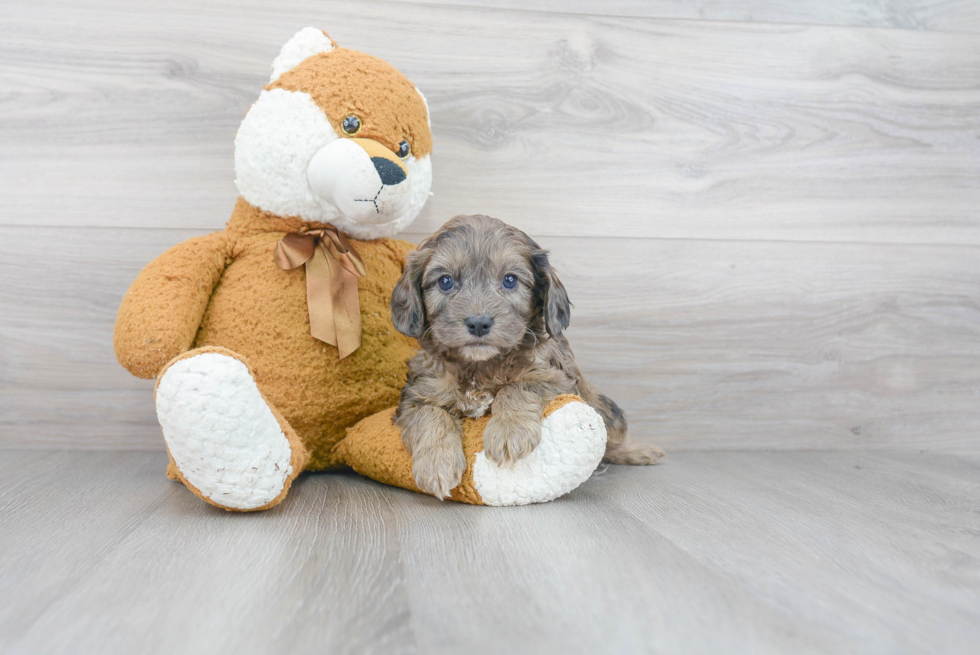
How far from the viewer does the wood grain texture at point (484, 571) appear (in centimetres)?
91

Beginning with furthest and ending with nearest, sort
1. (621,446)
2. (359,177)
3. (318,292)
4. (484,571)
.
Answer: (621,446)
(318,292)
(359,177)
(484,571)

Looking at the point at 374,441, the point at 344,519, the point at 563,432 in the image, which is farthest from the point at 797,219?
the point at 344,519

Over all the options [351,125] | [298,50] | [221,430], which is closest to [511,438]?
[221,430]

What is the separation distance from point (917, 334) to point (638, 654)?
80.1 inches

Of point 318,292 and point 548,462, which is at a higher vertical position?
point 318,292

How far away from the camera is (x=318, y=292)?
5.45ft

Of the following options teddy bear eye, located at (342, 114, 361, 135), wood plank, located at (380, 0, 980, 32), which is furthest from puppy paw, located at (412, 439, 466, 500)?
wood plank, located at (380, 0, 980, 32)

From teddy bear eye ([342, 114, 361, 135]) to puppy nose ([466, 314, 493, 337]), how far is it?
21.3 inches

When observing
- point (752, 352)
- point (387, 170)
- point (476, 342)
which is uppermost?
point (387, 170)

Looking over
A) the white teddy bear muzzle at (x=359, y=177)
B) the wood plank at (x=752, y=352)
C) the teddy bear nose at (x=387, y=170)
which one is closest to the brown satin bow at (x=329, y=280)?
the white teddy bear muzzle at (x=359, y=177)

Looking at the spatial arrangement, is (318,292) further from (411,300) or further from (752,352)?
(752,352)

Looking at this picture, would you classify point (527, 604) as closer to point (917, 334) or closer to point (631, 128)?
point (631, 128)

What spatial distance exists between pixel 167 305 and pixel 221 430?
1.25 ft

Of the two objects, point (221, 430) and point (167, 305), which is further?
point (167, 305)
